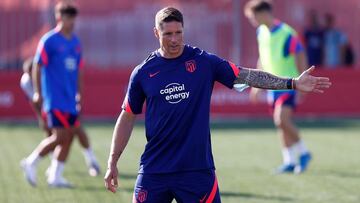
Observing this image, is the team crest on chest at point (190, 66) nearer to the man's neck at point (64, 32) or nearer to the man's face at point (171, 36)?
the man's face at point (171, 36)

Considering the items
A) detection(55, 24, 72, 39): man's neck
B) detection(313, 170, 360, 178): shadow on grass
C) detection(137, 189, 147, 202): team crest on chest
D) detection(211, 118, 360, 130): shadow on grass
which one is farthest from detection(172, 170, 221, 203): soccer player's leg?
detection(211, 118, 360, 130): shadow on grass

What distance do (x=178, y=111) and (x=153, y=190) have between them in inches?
24.2

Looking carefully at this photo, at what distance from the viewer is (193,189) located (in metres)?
6.89

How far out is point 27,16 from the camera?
2330cm

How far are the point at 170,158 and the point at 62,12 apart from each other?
529 centimetres

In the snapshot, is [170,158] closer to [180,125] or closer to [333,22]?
[180,125]

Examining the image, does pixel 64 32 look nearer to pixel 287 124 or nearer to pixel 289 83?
pixel 287 124

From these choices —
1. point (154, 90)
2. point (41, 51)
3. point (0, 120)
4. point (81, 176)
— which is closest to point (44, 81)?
point (41, 51)

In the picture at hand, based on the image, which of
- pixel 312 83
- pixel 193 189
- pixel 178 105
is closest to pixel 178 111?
pixel 178 105

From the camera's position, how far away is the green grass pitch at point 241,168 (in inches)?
432

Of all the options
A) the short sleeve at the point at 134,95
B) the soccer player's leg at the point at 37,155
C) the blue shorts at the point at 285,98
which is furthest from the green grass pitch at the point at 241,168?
the short sleeve at the point at 134,95

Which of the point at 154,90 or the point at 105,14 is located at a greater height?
the point at 154,90

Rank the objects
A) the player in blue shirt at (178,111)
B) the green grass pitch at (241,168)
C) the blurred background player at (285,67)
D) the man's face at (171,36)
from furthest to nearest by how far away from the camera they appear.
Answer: the blurred background player at (285,67), the green grass pitch at (241,168), the player in blue shirt at (178,111), the man's face at (171,36)

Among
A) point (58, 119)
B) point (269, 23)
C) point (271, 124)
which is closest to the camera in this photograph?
point (58, 119)
